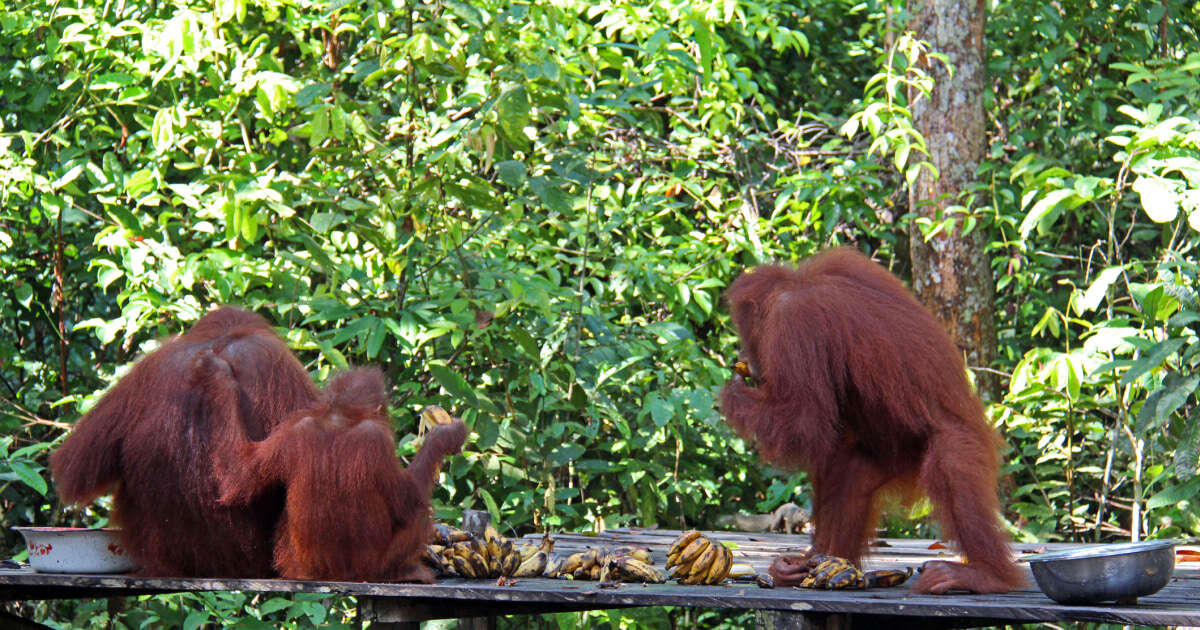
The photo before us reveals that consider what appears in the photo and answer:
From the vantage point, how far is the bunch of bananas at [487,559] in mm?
3621

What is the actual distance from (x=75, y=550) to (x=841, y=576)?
7.22 feet

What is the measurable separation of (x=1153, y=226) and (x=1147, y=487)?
66.6 inches

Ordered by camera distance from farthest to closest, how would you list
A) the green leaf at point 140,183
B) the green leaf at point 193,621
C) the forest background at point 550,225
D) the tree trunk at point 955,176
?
the tree trunk at point 955,176 < the green leaf at point 140,183 < the forest background at point 550,225 < the green leaf at point 193,621

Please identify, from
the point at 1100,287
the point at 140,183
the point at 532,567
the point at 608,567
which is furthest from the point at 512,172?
the point at 1100,287

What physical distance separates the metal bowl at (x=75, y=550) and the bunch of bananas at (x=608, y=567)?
1279 mm

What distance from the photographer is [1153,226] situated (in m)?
6.54

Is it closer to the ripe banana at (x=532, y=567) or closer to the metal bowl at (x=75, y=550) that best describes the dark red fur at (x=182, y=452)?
the metal bowl at (x=75, y=550)

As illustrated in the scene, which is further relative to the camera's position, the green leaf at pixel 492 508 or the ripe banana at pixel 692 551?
the green leaf at pixel 492 508

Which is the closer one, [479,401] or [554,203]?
[554,203]

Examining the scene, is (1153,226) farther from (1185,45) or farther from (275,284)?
(275,284)

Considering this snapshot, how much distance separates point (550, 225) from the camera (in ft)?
21.1

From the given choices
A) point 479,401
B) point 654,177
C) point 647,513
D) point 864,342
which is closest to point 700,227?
point 654,177

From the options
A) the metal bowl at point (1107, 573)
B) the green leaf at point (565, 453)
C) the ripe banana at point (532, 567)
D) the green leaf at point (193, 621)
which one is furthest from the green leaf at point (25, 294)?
the metal bowl at point (1107, 573)

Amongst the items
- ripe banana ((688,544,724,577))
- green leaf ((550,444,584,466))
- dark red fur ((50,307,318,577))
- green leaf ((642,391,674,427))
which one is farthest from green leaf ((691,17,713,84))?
ripe banana ((688,544,724,577))
